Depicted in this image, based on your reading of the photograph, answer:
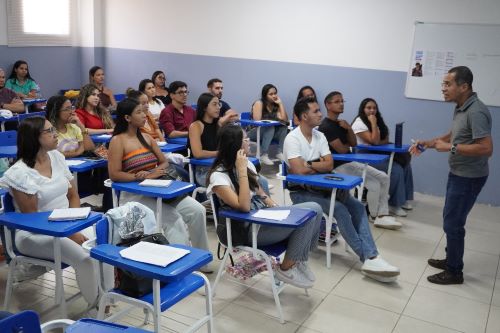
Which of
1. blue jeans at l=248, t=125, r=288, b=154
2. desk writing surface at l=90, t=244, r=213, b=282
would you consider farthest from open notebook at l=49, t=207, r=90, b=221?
blue jeans at l=248, t=125, r=288, b=154

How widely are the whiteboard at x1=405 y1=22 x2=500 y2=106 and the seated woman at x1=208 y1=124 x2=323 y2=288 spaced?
3297 mm

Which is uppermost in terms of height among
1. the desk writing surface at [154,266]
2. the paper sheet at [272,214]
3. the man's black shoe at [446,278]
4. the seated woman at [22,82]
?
the seated woman at [22,82]

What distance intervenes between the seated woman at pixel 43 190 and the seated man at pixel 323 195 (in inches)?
61.5

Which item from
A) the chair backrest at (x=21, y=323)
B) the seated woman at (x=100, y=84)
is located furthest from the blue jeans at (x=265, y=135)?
the chair backrest at (x=21, y=323)

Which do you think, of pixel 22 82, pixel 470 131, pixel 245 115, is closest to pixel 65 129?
pixel 245 115

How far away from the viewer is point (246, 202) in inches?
111

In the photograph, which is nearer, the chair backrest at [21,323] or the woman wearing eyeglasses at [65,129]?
the chair backrest at [21,323]

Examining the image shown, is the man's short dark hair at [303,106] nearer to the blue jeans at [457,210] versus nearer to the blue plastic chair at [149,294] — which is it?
the blue jeans at [457,210]

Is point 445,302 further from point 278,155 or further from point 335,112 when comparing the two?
point 278,155

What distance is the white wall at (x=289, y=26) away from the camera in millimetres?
5754

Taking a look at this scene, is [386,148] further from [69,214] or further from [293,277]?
[69,214]

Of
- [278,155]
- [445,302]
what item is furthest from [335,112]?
[278,155]

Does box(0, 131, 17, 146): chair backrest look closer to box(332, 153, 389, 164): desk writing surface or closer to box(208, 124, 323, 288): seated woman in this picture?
box(208, 124, 323, 288): seated woman

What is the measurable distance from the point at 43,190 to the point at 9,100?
403 cm
